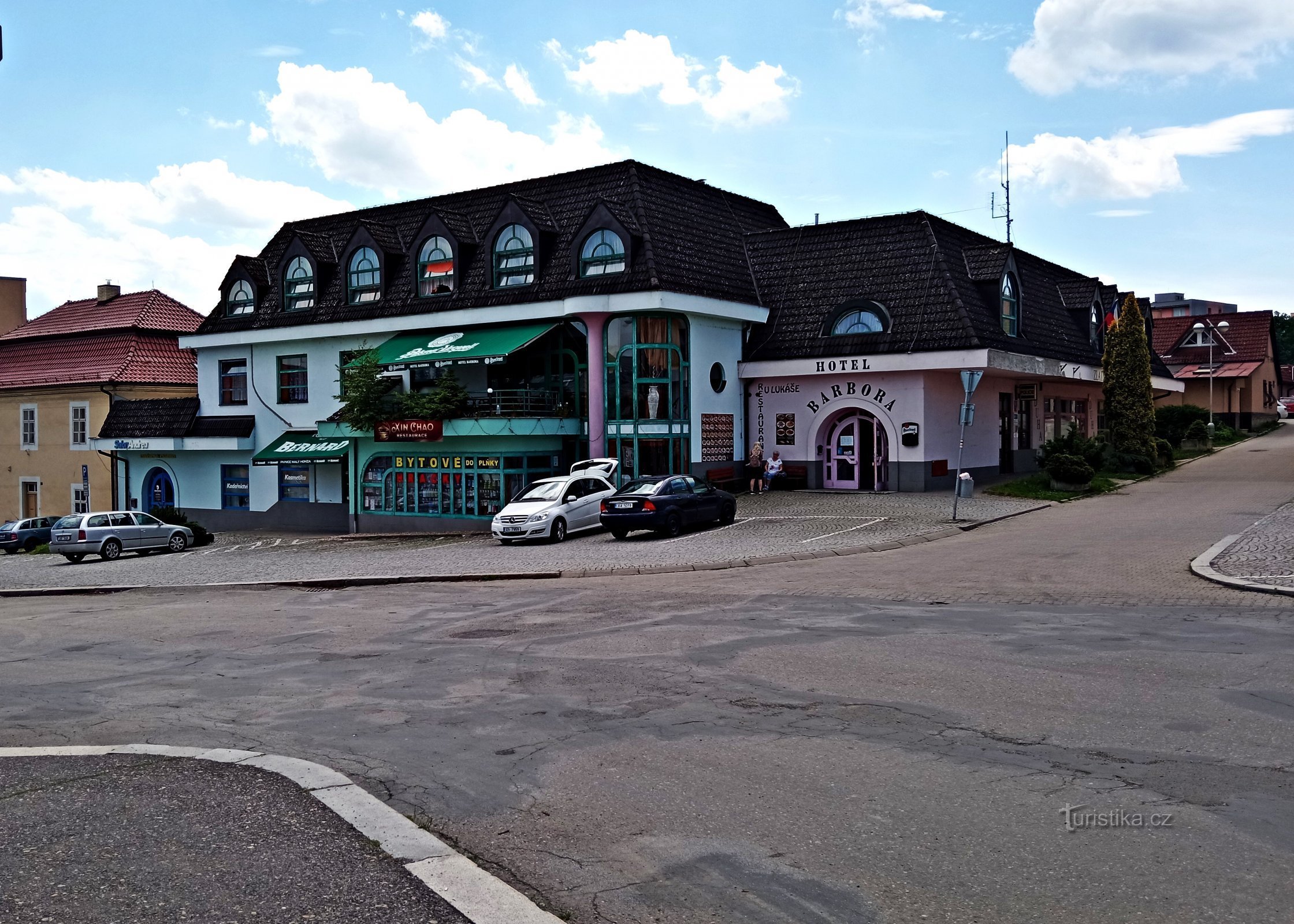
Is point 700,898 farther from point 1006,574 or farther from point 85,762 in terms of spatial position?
point 1006,574

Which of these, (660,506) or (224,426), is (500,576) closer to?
(660,506)

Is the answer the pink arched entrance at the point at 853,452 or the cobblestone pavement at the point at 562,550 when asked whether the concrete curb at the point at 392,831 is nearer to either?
the cobblestone pavement at the point at 562,550

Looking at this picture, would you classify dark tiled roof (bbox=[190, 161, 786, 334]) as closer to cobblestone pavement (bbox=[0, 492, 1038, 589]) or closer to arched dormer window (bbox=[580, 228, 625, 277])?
arched dormer window (bbox=[580, 228, 625, 277])

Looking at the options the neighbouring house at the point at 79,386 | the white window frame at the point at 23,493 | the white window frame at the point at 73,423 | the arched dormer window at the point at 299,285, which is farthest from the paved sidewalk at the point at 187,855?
the white window frame at the point at 23,493

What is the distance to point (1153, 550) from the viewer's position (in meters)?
19.3

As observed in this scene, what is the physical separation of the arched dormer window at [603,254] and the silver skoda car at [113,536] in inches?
586

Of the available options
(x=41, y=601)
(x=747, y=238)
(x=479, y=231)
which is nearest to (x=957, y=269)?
(x=747, y=238)

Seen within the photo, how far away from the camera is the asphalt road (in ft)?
18.1

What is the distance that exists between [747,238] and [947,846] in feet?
109

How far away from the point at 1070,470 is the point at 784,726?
24631 millimetres

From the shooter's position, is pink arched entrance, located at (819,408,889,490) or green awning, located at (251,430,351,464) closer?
pink arched entrance, located at (819,408,889,490)

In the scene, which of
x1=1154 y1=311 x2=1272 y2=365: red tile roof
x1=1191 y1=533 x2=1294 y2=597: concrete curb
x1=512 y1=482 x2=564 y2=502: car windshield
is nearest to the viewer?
x1=1191 y1=533 x2=1294 y2=597: concrete curb

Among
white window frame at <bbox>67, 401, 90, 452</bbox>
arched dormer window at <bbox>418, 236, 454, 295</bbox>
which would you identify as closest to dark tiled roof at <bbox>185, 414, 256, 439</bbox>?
white window frame at <bbox>67, 401, 90, 452</bbox>

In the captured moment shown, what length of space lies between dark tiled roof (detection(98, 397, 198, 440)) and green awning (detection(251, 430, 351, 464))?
427cm
